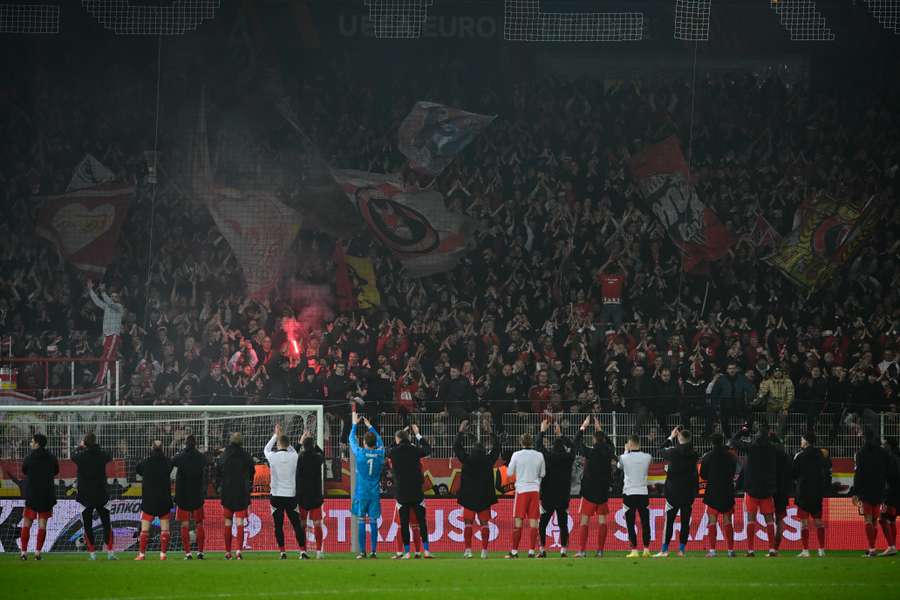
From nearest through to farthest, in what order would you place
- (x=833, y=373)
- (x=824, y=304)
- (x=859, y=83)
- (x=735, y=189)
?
1. (x=833, y=373)
2. (x=824, y=304)
3. (x=735, y=189)
4. (x=859, y=83)

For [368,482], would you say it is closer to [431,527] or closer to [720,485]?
[431,527]

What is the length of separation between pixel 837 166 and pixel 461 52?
9.37m

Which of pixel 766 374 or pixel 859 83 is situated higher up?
pixel 859 83

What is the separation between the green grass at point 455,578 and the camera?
41.9 ft

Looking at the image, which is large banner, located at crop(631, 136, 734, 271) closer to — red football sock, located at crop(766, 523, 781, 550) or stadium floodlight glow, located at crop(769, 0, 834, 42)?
stadium floodlight glow, located at crop(769, 0, 834, 42)

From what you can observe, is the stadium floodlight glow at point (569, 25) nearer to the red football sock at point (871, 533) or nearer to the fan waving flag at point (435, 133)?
the fan waving flag at point (435, 133)

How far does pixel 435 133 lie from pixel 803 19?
8.82 metres

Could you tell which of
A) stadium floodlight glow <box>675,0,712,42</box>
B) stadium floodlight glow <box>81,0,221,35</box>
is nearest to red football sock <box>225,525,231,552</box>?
stadium floodlight glow <box>81,0,221,35</box>

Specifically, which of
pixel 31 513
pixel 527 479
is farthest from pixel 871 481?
pixel 31 513

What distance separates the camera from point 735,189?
30281 mm

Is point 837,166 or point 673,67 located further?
point 673,67

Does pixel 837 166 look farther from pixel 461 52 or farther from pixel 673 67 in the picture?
pixel 461 52

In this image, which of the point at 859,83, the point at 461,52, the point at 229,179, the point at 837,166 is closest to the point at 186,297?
the point at 229,179

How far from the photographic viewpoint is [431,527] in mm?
19266
